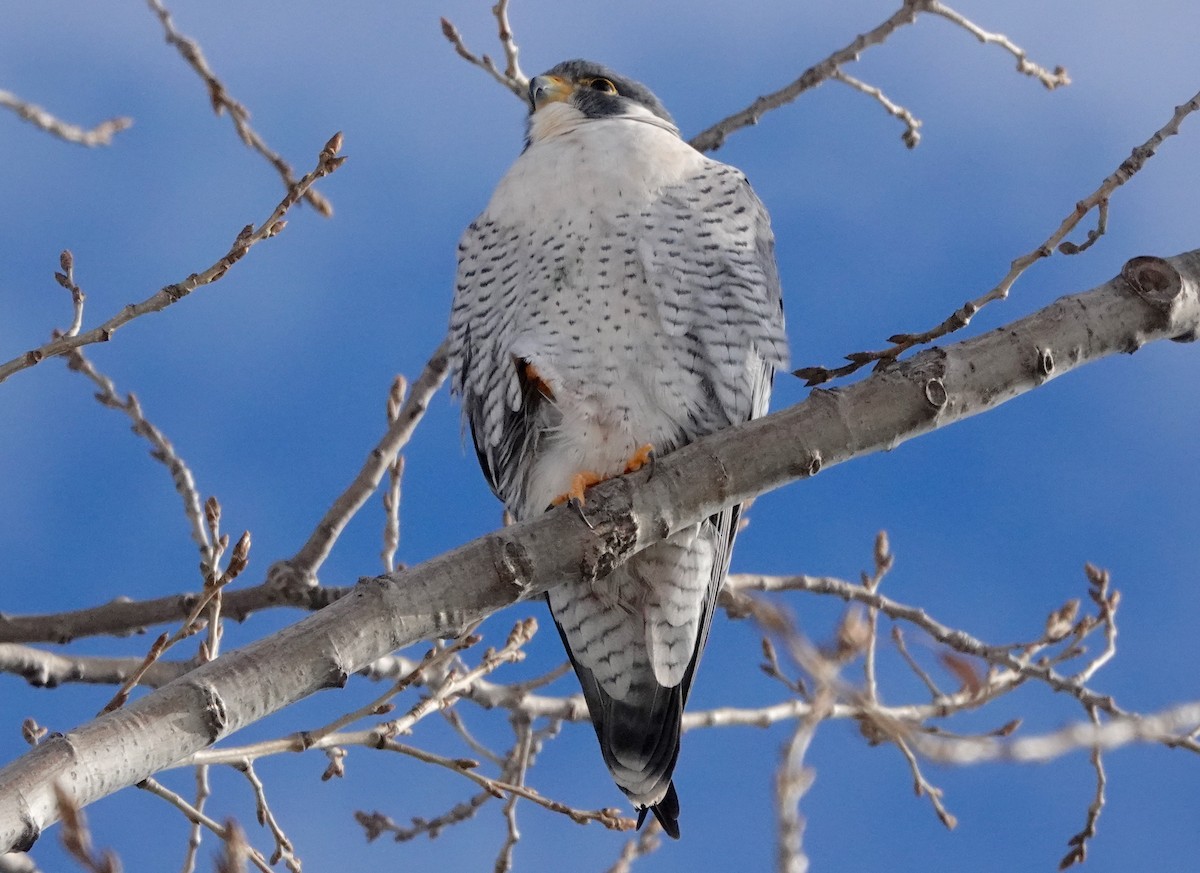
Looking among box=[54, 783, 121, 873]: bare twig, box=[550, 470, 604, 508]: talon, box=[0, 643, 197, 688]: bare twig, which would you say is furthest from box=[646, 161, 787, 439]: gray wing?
box=[54, 783, 121, 873]: bare twig

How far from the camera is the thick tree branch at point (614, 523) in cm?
195

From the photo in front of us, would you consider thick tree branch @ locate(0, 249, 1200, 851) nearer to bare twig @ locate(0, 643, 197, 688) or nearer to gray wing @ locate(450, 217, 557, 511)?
gray wing @ locate(450, 217, 557, 511)

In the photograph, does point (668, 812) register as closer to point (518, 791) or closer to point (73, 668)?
point (518, 791)

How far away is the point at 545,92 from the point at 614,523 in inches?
100

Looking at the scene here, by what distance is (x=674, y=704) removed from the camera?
11.2 ft

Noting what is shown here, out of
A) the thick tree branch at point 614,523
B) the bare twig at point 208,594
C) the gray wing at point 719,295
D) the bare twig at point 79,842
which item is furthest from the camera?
the gray wing at point 719,295

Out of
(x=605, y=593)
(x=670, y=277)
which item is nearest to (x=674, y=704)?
(x=605, y=593)

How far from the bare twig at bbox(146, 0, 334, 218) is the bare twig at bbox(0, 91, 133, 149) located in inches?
19.8

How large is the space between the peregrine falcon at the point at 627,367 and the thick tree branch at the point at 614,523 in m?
0.65

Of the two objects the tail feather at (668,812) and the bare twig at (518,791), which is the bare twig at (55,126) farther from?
the tail feather at (668,812)

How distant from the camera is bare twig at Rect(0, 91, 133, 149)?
2.41m

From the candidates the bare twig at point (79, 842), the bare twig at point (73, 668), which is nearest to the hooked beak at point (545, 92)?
the bare twig at point (73, 668)

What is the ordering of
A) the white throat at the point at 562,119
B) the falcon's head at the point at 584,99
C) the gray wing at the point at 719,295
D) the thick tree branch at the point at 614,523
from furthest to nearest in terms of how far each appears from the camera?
the falcon's head at the point at 584,99, the white throat at the point at 562,119, the gray wing at the point at 719,295, the thick tree branch at the point at 614,523

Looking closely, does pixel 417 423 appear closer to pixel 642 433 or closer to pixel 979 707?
pixel 642 433
